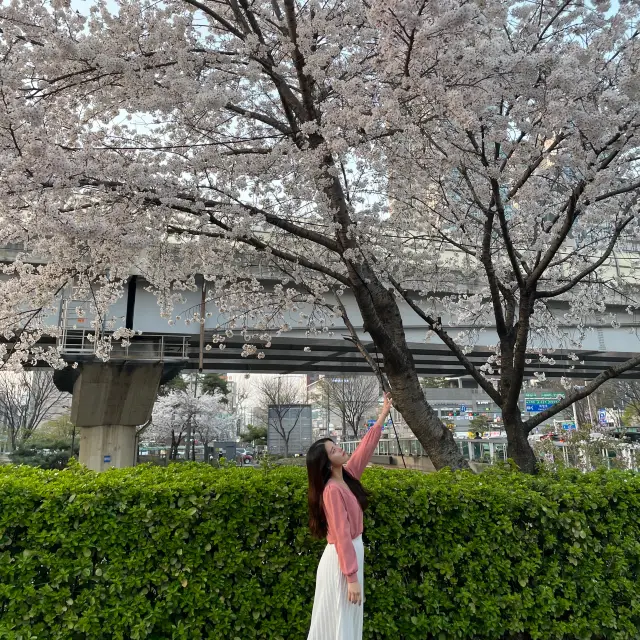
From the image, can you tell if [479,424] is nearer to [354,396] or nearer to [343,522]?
[354,396]

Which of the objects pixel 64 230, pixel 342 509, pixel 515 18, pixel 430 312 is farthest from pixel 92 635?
pixel 515 18

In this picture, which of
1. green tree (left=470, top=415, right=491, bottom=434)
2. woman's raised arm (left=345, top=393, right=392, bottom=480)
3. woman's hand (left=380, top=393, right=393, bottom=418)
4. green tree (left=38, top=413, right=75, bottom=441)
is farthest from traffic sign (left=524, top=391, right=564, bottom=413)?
green tree (left=38, top=413, right=75, bottom=441)

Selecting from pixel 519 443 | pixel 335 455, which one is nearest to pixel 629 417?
pixel 519 443

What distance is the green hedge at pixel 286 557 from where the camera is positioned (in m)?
3.19

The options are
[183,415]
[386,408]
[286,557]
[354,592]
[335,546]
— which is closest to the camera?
[354,592]

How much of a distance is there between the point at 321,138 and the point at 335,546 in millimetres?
4023

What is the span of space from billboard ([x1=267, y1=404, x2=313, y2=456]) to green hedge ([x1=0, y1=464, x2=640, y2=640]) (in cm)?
2563

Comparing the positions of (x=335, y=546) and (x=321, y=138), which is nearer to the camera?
(x=335, y=546)

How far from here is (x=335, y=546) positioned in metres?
2.85

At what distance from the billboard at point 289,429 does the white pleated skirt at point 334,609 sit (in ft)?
86.1

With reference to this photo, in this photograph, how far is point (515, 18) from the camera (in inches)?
187

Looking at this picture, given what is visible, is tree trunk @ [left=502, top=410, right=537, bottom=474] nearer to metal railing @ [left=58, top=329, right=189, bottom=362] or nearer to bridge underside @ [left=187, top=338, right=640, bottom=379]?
bridge underside @ [left=187, top=338, right=640, bottom=379]

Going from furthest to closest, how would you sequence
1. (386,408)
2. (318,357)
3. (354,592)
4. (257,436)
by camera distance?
1. (257,436)
2. (318,357)
3. (386,408)
4. (354,592)

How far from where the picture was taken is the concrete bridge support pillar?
59.9ft
